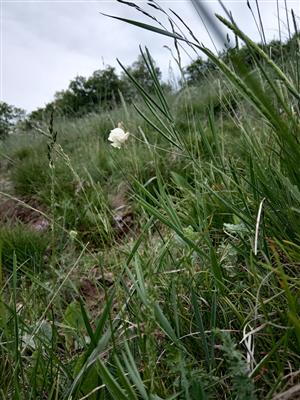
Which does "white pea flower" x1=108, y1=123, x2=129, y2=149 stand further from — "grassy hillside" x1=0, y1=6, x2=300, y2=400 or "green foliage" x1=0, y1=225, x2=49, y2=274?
"green foliage" x1=0, y1=225, x2=49, y2=274

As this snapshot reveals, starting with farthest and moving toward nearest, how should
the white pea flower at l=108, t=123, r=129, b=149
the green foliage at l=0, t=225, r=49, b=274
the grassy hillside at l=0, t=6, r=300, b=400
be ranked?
1. the green foliage at l=0, t=225, r=49, b=274
2. the white pea flower at l=108, t=123, r=129, b=149
3. the grassy hillside at l=0, t=6, r=300, b=400

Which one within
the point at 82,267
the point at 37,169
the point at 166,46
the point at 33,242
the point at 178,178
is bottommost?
the point at 82,267

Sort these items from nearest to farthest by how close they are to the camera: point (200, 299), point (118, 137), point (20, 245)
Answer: point (200, 299), point (118, 137), point (20, 245)

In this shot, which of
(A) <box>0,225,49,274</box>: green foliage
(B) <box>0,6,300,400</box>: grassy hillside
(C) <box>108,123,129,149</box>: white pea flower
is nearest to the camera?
(B) <box>0,6,300,400</box>: grassy hillside

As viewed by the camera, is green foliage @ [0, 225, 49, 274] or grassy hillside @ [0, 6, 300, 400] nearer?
grassy hillside @ [0, 6, 300, 400]

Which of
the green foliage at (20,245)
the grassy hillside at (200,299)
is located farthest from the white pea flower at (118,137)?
the green foliage at (20,245)

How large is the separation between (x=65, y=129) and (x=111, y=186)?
3213 mm

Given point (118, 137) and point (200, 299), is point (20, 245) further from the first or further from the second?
point (200, 299)

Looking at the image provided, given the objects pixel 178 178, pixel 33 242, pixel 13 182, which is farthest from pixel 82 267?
pixel 13 182

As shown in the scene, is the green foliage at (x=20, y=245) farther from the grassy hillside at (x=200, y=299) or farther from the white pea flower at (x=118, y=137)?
the white pea flower at (x=118, y=137)

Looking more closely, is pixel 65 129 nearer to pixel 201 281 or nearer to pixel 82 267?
pixel 82 267

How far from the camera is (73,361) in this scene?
873 mm

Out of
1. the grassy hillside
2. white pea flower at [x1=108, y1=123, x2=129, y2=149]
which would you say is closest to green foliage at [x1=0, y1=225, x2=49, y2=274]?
the grassy hillside

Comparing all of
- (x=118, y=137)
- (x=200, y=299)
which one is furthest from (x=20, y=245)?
(x=200, y=299)
